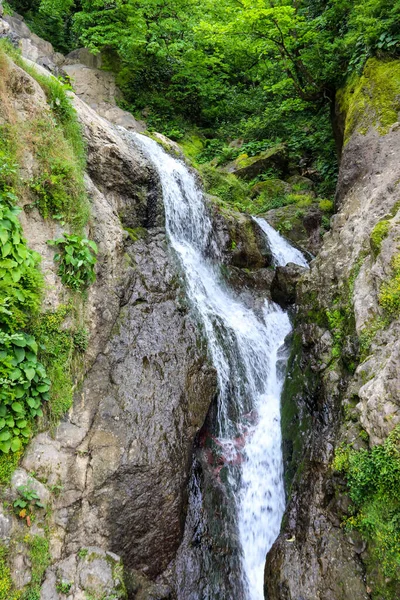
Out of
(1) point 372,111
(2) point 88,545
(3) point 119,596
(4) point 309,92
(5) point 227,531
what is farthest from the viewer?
(4) point 309,92

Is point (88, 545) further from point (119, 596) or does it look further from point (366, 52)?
point (366, 52)

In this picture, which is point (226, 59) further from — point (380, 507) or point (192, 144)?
point (380, 507)

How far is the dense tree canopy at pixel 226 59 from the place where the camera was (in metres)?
10.2

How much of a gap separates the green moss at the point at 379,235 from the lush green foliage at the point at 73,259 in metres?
4.20

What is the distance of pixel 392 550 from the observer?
11.5ft

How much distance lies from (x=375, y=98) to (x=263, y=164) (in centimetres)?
744

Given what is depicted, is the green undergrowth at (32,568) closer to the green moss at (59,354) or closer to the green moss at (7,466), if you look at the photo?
the green moss at (7,466)

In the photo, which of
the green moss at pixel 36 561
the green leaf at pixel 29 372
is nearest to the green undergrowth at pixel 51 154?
the green leaf at pixel 29 372

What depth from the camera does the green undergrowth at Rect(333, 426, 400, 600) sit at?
3.52 metres

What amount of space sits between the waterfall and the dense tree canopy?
18.2 feet

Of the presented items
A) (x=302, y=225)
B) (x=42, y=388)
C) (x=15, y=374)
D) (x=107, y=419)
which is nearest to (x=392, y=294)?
(x=107, y=419)

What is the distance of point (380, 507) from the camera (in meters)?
3.74

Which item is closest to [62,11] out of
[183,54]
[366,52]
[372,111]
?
[183,54]

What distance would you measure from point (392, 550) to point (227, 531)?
2.58 m
